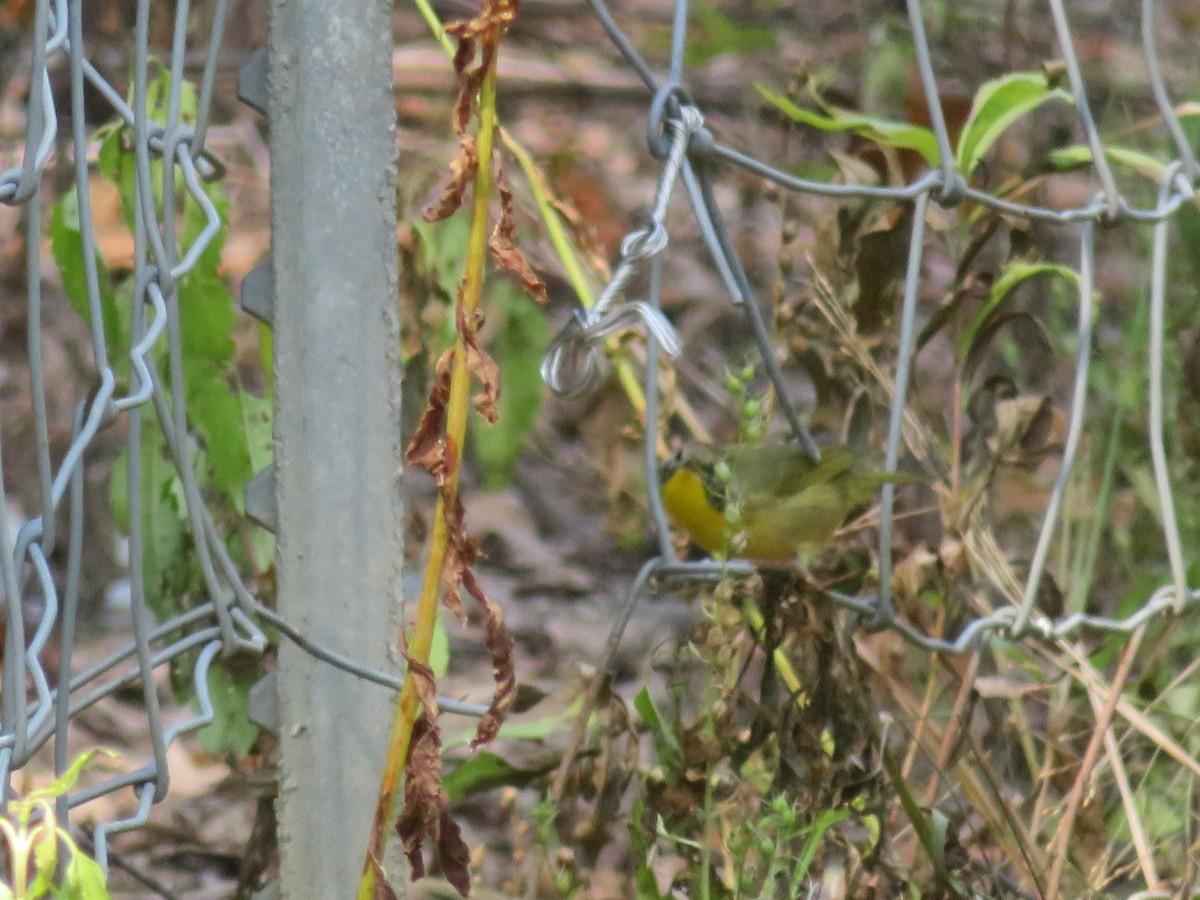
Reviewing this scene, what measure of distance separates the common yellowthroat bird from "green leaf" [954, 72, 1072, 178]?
615mm

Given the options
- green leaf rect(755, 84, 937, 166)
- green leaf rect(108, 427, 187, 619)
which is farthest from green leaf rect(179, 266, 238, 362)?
green leaf rect(755, 84, 937, 166)

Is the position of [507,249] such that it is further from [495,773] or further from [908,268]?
[495,773]

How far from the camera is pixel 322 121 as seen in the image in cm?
156

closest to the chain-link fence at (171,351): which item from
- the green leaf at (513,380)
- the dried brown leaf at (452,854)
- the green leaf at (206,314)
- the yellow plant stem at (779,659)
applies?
the yellow plant stem at (779,659)

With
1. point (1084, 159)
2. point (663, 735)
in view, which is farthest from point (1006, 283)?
point (663, 735)

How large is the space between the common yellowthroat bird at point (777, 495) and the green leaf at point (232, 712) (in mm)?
826

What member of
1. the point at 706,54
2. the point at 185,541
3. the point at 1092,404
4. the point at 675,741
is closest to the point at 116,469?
the point at 185,541

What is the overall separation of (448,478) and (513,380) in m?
1.63

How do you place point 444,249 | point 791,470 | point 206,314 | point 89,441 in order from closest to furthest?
1. point 89,441
2. point 206,314
3. point 444,249
4. point 791,470

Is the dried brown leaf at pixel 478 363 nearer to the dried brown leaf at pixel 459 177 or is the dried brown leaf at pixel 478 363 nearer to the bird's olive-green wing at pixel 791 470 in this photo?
the dried brown leaf at pixel 459 177

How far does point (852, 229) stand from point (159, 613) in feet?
3.95

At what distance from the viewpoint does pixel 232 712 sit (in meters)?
2.34

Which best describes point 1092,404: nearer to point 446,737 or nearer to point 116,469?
point 446,737

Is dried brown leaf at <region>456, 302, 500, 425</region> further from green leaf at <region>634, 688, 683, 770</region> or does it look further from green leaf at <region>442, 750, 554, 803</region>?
green leaf at <region>442, 750, 554, 803</region>
